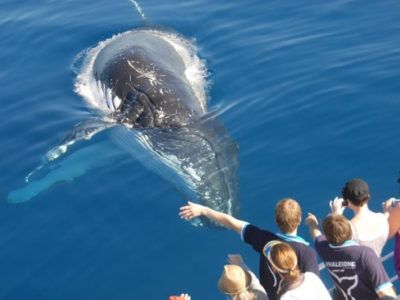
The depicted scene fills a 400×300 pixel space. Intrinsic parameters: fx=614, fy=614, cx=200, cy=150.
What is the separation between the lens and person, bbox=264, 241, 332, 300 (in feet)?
19.5

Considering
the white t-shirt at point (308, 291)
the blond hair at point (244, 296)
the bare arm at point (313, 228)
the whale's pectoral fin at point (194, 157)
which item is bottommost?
the whale's pectoral fin at point (194, 157)

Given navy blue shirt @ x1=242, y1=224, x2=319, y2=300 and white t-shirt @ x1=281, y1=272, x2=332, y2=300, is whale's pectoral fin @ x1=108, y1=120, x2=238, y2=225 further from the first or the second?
white t-shirt @ x1=281, y1=272, x2=332, y2=300

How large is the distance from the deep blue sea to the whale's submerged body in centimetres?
30

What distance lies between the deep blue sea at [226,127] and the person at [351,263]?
10.6 feet

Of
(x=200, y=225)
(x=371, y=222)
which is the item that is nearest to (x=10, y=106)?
(x=200, y=225)

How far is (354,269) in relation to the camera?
20.6ft

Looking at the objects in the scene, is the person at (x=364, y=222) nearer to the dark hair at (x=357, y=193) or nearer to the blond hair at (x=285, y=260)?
the dark hair at (x=357, y=193)

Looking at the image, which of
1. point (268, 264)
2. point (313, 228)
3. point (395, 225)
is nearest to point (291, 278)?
point (268, 264)

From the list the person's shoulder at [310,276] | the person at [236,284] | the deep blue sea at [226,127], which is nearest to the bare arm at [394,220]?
the person's shoulder at [310,276]

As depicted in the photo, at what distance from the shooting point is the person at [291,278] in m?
5.94

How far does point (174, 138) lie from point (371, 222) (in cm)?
657

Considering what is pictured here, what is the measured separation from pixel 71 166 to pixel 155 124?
208 cm

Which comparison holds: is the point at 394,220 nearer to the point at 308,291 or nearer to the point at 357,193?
the point at 357,193

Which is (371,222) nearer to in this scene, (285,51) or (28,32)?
(285,51)
